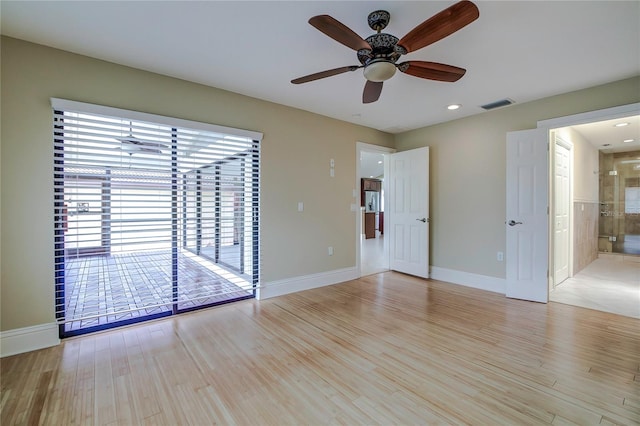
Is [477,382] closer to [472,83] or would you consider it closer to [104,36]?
[472,83]

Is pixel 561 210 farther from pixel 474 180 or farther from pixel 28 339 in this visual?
pixel 28 339

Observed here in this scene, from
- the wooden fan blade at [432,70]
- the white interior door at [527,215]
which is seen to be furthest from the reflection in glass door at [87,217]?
the white interior door at [527,215]

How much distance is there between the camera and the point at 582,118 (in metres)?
3.20

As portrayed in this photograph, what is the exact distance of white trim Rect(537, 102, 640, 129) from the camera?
2.92 meters

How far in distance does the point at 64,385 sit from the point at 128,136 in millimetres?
2099

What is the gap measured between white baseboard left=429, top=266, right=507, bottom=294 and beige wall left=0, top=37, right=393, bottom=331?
1431mm

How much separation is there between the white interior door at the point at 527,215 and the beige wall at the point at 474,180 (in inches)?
7.3

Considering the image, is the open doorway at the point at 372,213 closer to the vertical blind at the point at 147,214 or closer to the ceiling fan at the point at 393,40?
the vertical blind at the point at 147,214

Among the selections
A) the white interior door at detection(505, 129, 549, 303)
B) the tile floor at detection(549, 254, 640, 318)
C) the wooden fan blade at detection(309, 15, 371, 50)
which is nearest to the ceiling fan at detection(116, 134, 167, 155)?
the wooden fan blade at detection(309, 15, 371, 50)

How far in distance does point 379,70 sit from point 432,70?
44 centimetres

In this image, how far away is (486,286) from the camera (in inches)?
158

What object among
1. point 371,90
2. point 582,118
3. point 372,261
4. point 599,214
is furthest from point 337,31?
point 599,214

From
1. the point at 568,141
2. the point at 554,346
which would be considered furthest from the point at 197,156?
the point at 568,141

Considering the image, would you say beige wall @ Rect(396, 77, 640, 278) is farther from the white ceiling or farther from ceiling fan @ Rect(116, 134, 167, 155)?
ceiling fan @ Rect(116, 134, 167, 155)
